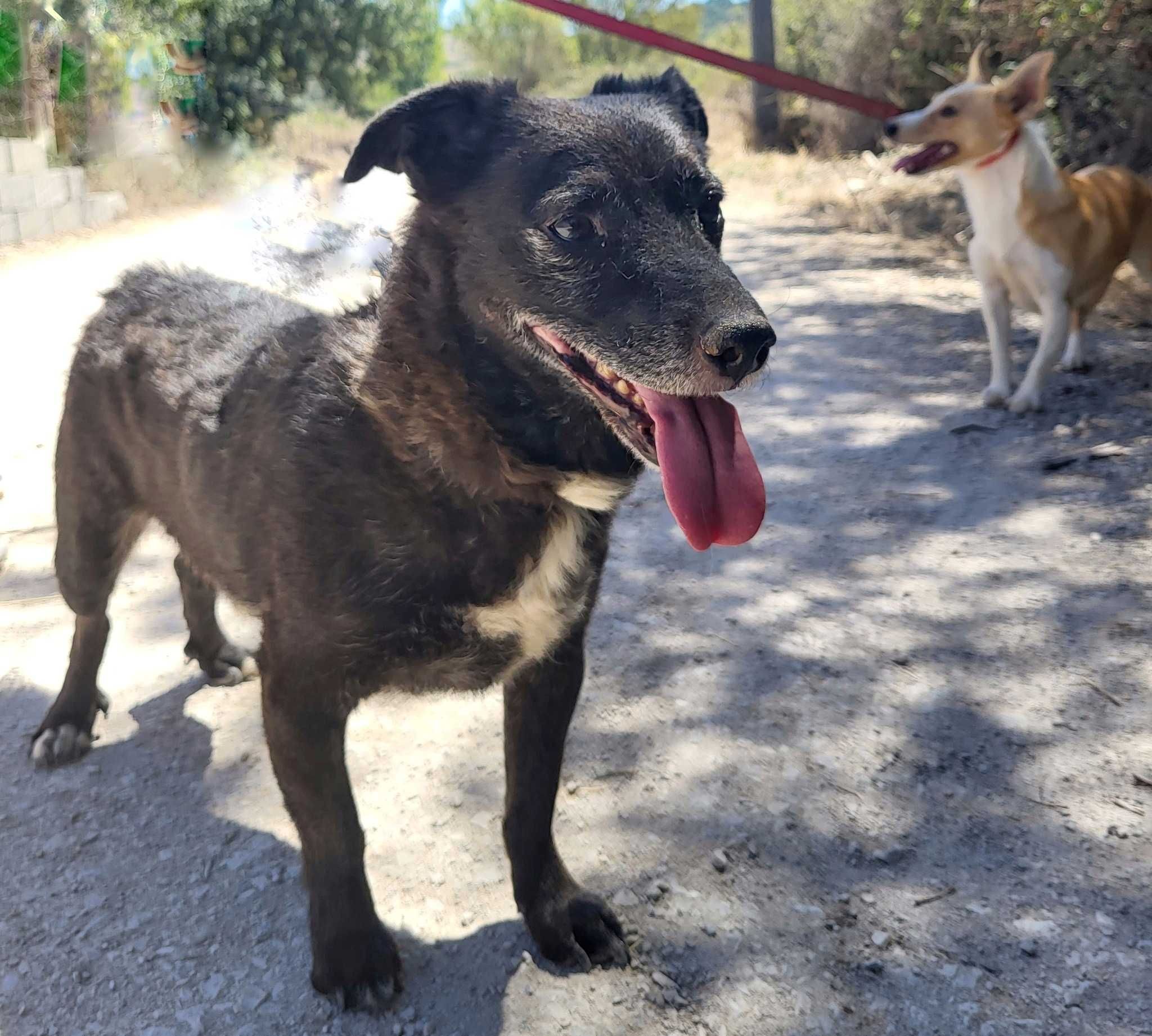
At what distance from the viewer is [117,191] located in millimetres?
11070

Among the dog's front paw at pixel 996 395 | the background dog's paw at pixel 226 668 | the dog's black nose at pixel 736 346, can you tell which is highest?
the dog's black nose at pixel 736 346

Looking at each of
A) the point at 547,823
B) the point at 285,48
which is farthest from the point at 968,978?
the point at 285,48

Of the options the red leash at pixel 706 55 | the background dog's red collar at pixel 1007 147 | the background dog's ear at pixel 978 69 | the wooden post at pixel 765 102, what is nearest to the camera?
the red leash at pixel 706 55

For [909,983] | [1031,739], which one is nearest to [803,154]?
[1031,739]

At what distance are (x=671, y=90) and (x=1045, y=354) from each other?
142 inches

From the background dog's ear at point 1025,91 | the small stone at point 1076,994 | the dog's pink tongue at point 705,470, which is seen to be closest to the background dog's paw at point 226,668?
the dog's pink tongue at point 705,470

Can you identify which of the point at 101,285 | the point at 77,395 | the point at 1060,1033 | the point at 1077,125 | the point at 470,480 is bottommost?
the point at 101,285

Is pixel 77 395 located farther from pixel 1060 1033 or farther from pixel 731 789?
pixel 1060 1033

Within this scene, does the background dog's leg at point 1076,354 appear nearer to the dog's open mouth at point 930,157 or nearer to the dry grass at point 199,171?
the dog's open mouth at point 930,157

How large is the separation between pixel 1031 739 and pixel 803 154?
12.8 m

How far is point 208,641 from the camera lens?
3.26 meters

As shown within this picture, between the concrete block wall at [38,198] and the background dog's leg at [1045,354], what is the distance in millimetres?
9226

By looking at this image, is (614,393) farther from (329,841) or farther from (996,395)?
(996,395)

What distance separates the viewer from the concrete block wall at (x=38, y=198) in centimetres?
979
